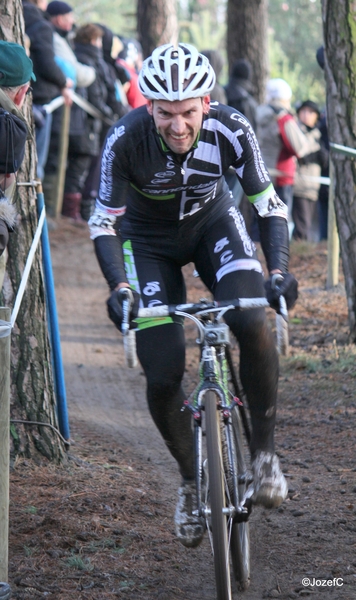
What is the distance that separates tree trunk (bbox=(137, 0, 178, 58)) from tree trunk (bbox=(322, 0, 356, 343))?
340 inches

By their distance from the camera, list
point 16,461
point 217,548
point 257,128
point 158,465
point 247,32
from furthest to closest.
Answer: point 247,32 → point 257,128 → point 158,465 → point 16,461 → point 217,548

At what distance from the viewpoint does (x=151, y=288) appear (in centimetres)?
405

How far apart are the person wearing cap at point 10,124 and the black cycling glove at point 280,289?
122 cm

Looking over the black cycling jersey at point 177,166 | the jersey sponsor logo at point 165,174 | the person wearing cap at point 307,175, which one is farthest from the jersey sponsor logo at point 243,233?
the person wearing cap at point 307,175

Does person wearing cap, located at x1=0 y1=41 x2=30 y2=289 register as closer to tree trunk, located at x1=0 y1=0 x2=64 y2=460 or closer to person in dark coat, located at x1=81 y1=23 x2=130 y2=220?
tree trunk, located at x1=0 y1=0 x2=64 y2=460

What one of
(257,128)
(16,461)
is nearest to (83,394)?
(16,461)

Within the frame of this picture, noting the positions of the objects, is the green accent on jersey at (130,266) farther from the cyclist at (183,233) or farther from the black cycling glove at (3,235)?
the black cycling glove at (3,235)

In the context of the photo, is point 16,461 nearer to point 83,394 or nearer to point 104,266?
point 104,266

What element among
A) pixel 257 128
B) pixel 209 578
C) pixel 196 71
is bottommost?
pixel 209 578

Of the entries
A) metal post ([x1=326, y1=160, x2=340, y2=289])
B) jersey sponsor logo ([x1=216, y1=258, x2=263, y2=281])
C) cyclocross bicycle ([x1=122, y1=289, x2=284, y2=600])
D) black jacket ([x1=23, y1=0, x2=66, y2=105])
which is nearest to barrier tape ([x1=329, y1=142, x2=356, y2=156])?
metal post ([x1=326, y1=160, x2=340, y2=289])

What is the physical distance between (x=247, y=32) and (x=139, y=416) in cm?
973

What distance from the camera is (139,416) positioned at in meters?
6.29

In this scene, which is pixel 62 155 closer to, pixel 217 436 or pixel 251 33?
pixel 251 33

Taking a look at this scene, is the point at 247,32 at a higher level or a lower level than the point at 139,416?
higher
